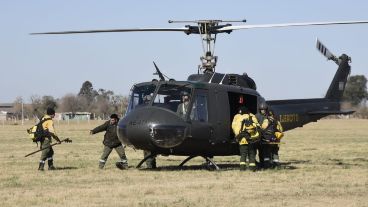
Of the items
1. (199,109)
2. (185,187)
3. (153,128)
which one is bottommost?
(185,187)

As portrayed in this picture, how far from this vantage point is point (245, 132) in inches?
682

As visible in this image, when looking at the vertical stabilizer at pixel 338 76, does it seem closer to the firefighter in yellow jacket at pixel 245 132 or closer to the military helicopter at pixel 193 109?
the military helicopter at pixel 193 109

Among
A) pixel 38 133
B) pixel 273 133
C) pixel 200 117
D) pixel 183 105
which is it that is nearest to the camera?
pixel 183 105

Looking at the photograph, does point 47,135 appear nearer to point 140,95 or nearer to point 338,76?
point 140,95

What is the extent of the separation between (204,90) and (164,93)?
1.08m

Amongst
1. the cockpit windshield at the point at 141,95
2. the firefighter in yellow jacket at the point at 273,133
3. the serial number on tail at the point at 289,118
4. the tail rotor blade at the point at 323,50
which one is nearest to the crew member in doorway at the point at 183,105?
the cockpit windshield at the point at 141,95

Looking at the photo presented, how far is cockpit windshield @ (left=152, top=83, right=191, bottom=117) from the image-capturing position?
16.7 m

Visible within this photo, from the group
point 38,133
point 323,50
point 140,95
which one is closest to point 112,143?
point 38,133

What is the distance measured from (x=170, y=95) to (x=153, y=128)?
3.95 feet

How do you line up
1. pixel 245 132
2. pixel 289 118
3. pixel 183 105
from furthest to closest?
pixel 289 118 < pixel 245 132 < pixel 183 105

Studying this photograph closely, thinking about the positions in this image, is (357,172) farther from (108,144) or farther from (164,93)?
(108,144)

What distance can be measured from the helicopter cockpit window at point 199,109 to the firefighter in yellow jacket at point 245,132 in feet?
2.69

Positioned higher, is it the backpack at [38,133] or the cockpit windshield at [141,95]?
the cockpit windshield at [141,95]

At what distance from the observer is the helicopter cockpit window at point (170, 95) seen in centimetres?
1667
